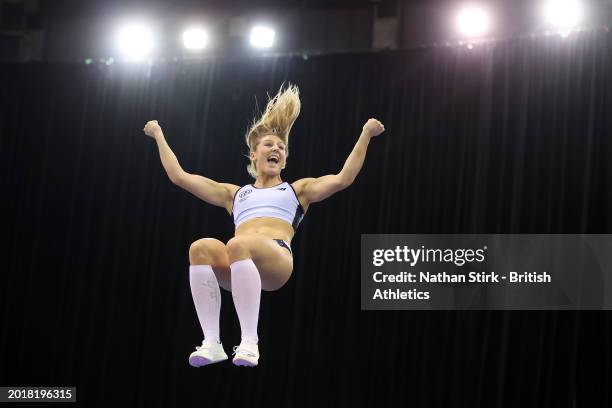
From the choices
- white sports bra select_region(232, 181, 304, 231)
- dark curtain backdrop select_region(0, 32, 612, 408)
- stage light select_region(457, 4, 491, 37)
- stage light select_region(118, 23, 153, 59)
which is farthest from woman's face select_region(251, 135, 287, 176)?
stage light select_region(118, 23, 153, 59)

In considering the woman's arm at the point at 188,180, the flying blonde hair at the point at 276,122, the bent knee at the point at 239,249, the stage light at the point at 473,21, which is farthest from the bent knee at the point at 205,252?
the stage light at the point at 473,21

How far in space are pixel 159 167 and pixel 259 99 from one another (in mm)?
1287

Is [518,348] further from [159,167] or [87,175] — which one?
[87,175]

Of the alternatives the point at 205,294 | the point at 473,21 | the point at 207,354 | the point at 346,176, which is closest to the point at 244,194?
the point at 346,176

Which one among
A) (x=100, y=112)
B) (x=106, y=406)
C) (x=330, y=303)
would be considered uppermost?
(x=100, y=112)

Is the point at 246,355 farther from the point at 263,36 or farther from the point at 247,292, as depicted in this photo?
the point at 263,36

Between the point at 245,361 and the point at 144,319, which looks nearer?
the point at 245,361

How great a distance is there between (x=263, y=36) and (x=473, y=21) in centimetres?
225

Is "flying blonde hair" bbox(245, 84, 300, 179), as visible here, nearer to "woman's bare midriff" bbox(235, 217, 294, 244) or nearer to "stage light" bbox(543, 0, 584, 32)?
"woman's bare midriff" bbox(235, 217, 294, 244)

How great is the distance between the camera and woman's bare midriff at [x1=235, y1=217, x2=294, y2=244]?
15.3ft

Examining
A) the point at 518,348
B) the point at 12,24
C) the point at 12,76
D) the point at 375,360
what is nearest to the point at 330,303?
the point at 375,360

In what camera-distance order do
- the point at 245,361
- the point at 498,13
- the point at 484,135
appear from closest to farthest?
the point at 245,361 < the point at 484,135 < the point at 498,13

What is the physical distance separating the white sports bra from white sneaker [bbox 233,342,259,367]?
0.88 m

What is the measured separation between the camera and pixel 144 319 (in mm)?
8336
